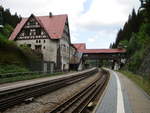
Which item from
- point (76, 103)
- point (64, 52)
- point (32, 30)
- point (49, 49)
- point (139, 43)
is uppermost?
point (32, 30)

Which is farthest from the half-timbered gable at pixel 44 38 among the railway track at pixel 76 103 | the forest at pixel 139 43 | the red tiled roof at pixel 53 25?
the railway track at pixel 76 103

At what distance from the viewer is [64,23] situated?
50656mm

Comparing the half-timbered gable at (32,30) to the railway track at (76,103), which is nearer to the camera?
the railway track at (76,103)

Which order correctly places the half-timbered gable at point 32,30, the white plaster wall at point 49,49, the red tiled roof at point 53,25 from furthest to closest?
the red tiled roof at point 53,25, the white plaster wall at point 49,49, the half-timbered gable at point 32,30

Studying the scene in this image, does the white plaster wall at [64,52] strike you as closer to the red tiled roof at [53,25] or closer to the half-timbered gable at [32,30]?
the red tiled roof at [53,25]

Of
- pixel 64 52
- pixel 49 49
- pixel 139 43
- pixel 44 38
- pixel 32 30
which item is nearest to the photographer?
pixel 44 38

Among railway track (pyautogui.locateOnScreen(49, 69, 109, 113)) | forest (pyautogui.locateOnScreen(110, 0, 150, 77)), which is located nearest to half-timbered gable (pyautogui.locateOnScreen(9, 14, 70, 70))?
forest (pyautogui.locateOnScreen(110, 0, 150, 77))

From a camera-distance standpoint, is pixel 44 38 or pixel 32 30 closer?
pixel 44 38

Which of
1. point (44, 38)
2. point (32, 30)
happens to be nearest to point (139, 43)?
point (44, 38)

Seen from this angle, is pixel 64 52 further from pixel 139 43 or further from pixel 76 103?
pixel 76 103

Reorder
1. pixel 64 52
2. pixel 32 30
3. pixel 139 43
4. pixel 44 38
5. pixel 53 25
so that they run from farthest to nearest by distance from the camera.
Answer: pixel 139 43
pixel 64 52
pixel 53 25
pixel 32 30
pixel 44 38

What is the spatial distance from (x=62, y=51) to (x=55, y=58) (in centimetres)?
391

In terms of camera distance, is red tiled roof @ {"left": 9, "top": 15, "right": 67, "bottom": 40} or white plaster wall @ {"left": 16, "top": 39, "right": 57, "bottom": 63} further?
red tiled roof @ {"left": 9, "top": 15, "right": 67, "bottom": 40}

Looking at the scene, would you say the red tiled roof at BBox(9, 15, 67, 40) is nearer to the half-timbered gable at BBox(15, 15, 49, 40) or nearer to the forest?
the half-timbered gable at BBox(15, 15, 49, 40)
